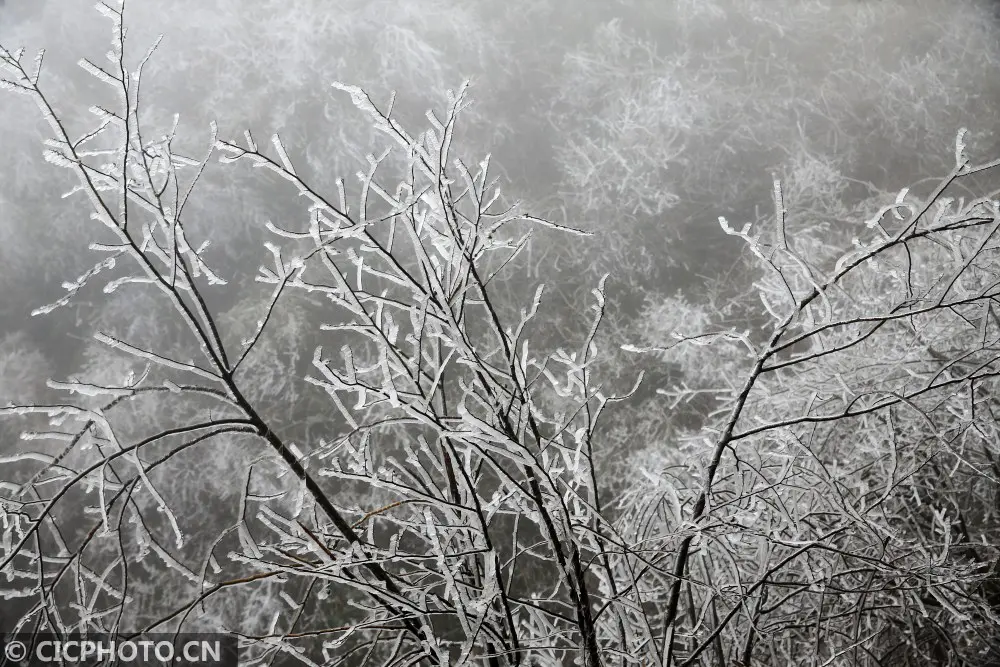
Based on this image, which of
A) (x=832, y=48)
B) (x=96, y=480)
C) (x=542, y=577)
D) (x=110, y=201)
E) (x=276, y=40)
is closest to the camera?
(x=96, y=480)

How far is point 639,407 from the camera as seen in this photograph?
8.89 ft

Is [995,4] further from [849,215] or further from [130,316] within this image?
[130,316]

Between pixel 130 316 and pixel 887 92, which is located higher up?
pixel 887 92

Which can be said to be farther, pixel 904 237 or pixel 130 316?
pixel 130 316

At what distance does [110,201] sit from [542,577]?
2.71 meters

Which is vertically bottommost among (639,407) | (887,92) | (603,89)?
(639,407)

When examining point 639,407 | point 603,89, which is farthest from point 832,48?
point 639,407

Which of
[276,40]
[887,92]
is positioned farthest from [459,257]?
[887,92]

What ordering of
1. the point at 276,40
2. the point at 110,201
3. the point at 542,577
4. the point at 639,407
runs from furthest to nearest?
1. the point at 276,40
2. the point at 110,201
3. the point at 639,407
4. the point at 542,577

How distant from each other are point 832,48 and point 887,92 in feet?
1.48

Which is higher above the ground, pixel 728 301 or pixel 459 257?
pixel 728 301

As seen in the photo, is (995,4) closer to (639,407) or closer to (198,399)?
(639,407)

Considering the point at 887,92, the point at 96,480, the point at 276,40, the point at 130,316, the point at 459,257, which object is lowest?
the point at 96,480

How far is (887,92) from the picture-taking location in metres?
3.39
